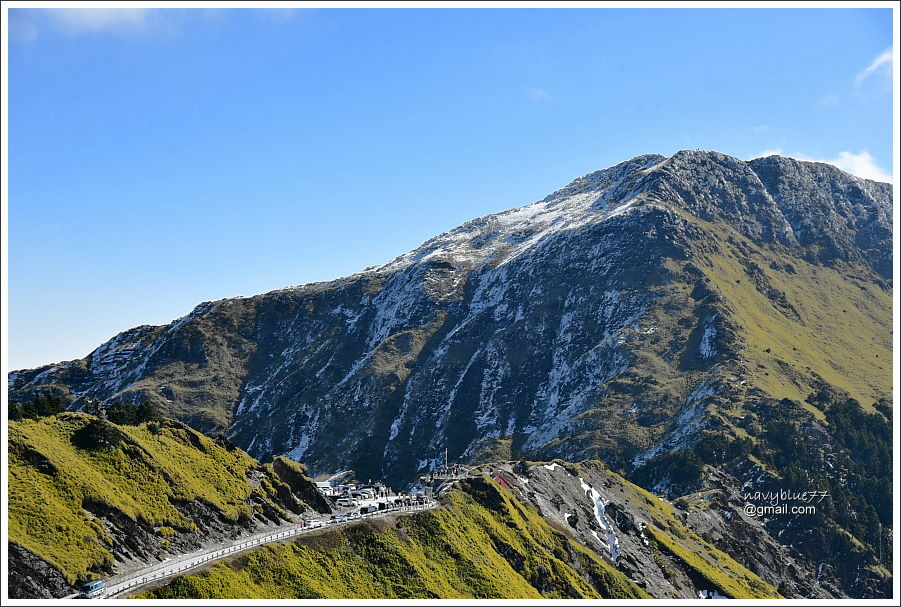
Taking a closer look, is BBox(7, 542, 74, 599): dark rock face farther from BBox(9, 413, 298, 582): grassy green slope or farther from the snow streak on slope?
the snow streak on slope

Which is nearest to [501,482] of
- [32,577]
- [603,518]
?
[603,518]

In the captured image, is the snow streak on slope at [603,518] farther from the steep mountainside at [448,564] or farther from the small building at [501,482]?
the small building at [501,482]

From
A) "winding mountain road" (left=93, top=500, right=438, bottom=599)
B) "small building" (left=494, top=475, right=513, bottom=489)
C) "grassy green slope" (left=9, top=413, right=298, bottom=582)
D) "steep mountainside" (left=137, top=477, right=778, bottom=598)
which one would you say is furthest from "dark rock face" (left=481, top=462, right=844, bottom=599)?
"grassy green slope" (left=9, top=413, right=298, bottom=582)

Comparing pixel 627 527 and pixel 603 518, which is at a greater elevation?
pixel 603 518

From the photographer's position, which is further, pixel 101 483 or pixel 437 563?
pixel 437 563

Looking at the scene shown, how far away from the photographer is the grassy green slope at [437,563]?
7994 centimetres

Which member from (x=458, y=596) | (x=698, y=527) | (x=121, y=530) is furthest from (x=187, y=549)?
(x=698, y=527)

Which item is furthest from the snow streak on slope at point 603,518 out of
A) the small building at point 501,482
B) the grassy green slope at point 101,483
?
the grassy green slope at point 101,483

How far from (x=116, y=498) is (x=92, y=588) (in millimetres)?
17054

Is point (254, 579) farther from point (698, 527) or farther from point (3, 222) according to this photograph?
point (698, 527)

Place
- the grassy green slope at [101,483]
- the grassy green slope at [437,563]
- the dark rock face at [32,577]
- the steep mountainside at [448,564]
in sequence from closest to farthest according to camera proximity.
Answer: the dark rock face at [32,577], the grassy green slope at [101,483], the grassy green slope at [437,563], the steep mountainside at [448,564]

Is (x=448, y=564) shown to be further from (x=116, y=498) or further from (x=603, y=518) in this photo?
(x=603, y=518)

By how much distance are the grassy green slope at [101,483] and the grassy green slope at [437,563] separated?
1152cm

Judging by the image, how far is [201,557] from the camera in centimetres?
8188
